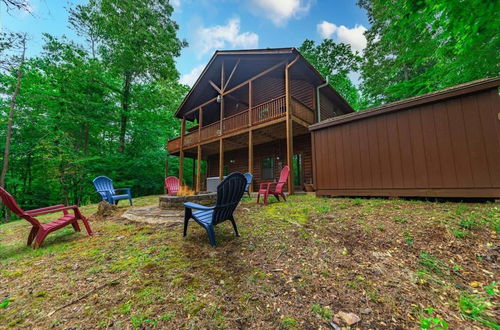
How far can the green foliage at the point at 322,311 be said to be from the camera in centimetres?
133

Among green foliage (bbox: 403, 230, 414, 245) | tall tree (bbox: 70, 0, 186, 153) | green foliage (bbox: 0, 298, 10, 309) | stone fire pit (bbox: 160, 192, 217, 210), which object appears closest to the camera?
green foliage (bbox: 0, 298, 10, 309)

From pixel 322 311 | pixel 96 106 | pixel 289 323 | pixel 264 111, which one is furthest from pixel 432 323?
pixel 96 106

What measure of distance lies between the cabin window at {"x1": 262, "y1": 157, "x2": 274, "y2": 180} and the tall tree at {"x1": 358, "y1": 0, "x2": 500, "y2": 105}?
745 cm

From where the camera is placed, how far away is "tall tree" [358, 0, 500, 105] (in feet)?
10.5

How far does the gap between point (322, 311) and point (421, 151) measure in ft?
14.5

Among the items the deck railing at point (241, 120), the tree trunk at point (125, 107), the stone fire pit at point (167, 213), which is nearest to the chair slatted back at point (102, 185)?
the stone fire pit at point (167, 213)

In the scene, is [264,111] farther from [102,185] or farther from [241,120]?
[102,185]

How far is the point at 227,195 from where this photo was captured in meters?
2.50

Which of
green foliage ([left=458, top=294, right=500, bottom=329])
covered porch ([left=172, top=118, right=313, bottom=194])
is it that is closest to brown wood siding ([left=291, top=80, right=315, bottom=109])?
covered porch ([left=172, top=118, right=313, bottom=194])

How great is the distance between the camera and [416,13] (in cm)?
323

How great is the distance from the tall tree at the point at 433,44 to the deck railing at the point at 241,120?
4.22 m

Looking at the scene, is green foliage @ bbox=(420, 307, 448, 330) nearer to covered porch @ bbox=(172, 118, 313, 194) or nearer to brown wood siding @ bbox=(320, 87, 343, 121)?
covered porch @ bbox=(172, 118, 313, 194)

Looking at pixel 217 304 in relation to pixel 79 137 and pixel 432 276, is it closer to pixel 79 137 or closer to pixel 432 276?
pixel 432 276

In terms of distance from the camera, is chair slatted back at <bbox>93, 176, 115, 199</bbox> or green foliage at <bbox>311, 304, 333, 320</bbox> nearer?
green foliage at <bbox>311, 304, 333, 320</bbox>
